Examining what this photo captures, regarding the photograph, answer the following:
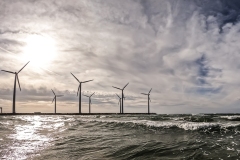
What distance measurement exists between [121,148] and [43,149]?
11.3ft

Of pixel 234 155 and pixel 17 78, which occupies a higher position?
pixel 17 78

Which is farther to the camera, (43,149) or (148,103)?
(148,103)

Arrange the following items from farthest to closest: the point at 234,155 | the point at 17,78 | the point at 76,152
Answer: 1. the point at 17,78
2. the point at 76,152
3. the point at 234,155

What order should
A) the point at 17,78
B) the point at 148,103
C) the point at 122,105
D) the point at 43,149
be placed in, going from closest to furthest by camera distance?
the point at 43,149, the point at 17,78, the point at 122,105, the point at 148,103

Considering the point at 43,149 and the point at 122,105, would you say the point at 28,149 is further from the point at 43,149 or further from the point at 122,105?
the point at 122,105

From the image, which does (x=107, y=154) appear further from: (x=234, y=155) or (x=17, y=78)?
(x=17, y=78)

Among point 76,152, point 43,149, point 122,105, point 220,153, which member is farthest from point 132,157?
point 122,105

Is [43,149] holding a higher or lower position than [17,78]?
lower

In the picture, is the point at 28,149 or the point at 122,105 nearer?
the point at 28,149

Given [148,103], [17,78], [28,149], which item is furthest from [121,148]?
[148,103]

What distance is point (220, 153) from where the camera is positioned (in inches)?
303

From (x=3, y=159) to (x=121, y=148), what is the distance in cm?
442

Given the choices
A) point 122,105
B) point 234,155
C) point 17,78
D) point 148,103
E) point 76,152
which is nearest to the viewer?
point 234,155

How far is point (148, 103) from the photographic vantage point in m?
144
